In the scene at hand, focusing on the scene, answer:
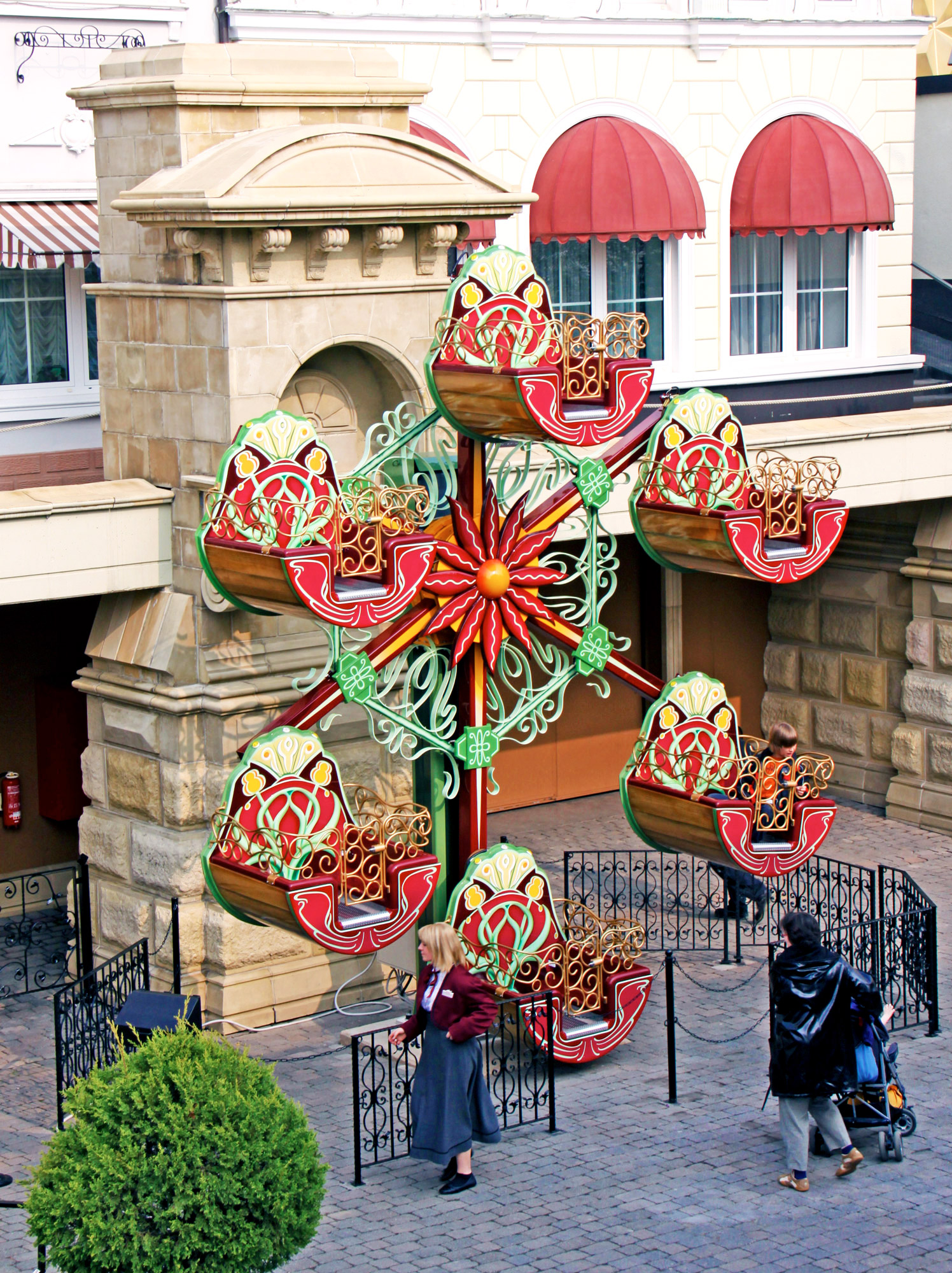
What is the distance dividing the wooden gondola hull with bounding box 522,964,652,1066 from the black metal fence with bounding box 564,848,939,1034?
4.06 feet

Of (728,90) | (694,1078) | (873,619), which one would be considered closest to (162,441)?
(694,1078)

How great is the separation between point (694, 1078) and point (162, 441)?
6.19 m

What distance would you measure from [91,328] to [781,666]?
31.5ft

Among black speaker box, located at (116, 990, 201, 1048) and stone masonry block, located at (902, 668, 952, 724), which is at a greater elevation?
stone masonry block, located at (902, 668, 952, 724)

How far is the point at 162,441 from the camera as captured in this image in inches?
614

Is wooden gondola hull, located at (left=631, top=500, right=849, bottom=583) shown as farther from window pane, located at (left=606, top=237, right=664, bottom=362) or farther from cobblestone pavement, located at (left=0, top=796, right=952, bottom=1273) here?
window pane, located at (left=606, top=237, right=664, bottom=362)

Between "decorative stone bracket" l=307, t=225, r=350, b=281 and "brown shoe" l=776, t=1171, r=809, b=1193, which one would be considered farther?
"decorative stone bracket" l=307, t=225, r=350, b=281

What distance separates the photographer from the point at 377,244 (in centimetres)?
1532

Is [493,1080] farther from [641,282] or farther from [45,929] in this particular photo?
[641,282]

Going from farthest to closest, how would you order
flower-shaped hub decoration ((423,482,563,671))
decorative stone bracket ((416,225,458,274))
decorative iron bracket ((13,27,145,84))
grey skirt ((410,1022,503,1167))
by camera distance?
decorative iron bracket ((13,27,145,84)) < decorative stone bracket ((416,225,458,274)) < flower-shaped hub decoration ((423,482,563,671)) < grey skirt ((410,1022,503,1167))

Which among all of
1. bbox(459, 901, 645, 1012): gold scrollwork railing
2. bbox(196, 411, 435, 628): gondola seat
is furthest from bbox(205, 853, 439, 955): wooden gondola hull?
bbox(196, 411, 435, 628): gondola seat

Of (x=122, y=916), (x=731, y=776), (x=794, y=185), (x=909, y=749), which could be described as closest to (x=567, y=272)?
(x=794, y=185)

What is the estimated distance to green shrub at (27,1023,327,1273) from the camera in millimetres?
9625

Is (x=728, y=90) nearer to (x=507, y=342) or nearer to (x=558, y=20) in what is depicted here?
(x=558, y=20)
